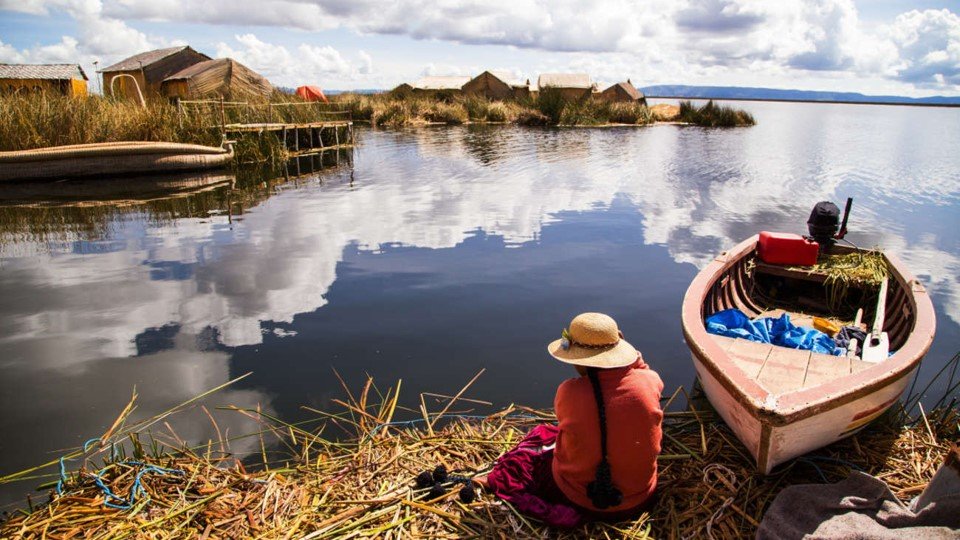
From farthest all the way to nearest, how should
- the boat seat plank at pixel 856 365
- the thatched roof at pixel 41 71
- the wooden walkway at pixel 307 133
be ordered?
the thatched roof at pixel 41 71 → the wooden walkway at pixel 307 133 → the boat seat plank at pixel 856 365

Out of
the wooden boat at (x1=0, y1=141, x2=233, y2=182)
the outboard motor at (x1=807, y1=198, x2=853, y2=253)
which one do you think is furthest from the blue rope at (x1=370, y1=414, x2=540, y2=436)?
the wooden boat at (x1=0, y1=141, x2=233, y2=182)

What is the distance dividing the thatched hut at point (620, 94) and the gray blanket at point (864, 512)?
6047 centimetres

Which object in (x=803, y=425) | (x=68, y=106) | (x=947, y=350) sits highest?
(x=68, y=106)

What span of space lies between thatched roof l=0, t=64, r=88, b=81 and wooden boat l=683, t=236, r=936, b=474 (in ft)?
162

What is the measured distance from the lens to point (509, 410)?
5297mm

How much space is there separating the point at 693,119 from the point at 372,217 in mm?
48907

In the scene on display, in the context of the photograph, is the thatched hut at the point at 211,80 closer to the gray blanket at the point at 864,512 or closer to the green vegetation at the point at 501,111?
the green vegetation at the point at 501,111

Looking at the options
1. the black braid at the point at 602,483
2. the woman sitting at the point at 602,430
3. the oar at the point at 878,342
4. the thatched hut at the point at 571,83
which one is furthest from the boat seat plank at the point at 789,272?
the thatched hut at the point at 571,83

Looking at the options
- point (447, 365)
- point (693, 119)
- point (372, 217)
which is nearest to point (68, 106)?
point (372, 217)

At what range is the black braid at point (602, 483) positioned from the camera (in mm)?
3271

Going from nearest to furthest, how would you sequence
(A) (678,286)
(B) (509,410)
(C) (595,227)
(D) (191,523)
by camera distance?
1. (D) (191,523)
2. (B) (509,410)
3. (A) (678,286)
4. (C) (595,227)

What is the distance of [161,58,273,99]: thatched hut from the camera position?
129ft

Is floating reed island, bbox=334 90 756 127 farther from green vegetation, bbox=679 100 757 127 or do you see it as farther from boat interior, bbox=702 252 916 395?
boat interior, bbox=702 252 916 395

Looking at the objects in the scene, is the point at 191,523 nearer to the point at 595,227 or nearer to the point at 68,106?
the point at 595,227
